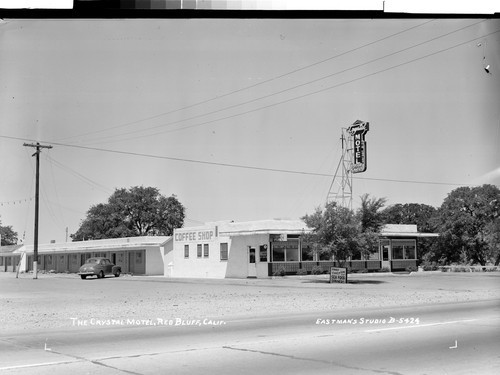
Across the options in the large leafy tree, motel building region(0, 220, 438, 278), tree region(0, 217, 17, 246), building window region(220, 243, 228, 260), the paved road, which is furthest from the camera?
tree region(0, 217, 17, 246)

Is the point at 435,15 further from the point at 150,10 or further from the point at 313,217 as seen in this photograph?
the point at 313,217

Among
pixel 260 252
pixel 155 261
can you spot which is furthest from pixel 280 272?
pixel 155 261

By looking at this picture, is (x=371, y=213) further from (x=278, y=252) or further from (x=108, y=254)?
(x=108, y=254)

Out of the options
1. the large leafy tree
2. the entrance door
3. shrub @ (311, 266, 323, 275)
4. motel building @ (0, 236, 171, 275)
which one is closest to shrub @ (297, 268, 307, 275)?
shrub @ (311, 266, 323, 275)

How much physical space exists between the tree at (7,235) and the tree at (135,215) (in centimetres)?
4387

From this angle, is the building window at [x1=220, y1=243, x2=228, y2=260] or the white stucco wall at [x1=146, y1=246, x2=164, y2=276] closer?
the building window at [x1=220, y1=243, x2=228, y2=260]

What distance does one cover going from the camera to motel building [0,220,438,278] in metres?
36.8

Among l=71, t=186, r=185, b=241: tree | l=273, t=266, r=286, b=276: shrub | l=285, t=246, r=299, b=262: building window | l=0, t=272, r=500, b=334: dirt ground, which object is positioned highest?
l=71, t=186, r=185, b=241: tree

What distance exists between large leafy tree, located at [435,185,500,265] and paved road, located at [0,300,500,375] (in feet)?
142

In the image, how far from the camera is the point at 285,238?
36031 millimetres

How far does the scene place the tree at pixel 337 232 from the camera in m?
29.0

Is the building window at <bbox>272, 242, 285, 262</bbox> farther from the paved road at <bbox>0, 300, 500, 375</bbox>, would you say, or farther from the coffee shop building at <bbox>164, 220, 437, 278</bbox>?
the paved road at <bbox>0, 300, 500, 375</bbox>

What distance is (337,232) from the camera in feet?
95.6

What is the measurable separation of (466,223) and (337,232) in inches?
1215
